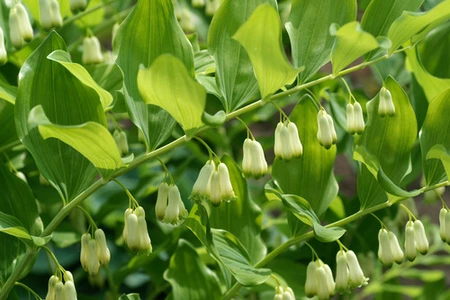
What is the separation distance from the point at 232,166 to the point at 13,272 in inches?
20.1

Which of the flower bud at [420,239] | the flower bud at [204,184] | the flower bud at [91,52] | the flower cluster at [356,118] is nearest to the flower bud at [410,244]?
the flower bud at [420,239]

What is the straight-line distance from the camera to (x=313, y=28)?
1.61m

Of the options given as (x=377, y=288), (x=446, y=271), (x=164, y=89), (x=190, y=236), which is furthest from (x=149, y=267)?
(x=446, y=271)

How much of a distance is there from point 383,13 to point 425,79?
353 mm

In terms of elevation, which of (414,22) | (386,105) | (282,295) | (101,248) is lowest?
(282,295)

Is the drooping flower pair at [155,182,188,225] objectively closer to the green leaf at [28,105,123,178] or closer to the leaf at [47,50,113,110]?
the green leaf at [28,105,123,178]

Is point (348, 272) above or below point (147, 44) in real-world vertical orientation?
below

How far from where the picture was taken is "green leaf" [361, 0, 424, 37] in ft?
5.30

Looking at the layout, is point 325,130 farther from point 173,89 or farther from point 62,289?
point 62,289

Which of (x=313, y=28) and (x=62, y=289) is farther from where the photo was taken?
(x=313, y=28)

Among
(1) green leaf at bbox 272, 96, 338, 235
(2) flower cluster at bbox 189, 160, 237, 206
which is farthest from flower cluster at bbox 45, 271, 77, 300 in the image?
(1) green leaf at bbox 272, 96, 338, 235

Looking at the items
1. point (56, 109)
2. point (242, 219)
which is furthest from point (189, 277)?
point (56, 109)

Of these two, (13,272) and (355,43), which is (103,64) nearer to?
(13,272)

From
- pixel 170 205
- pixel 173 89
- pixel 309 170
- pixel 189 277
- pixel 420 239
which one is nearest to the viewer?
pixel 173 89
